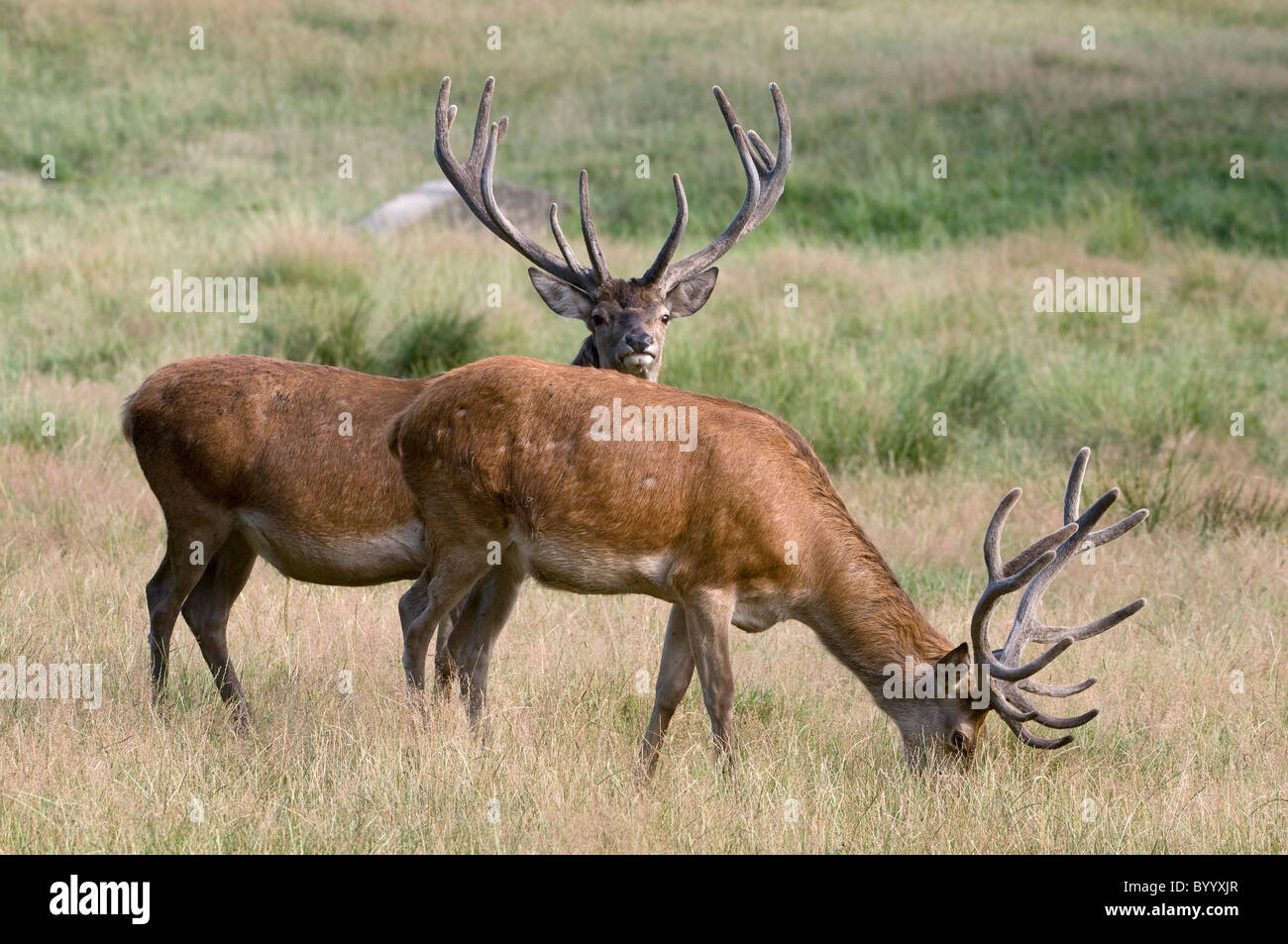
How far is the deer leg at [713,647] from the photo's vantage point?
5207mm

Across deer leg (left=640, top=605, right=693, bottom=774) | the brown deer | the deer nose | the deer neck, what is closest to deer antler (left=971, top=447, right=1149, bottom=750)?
the deer neck

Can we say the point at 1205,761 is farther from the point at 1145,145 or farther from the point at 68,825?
the point at 1145,145

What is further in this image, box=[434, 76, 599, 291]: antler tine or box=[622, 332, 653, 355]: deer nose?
box=[434, 76, 599, 291]: antler tine

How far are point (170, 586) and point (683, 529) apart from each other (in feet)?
6.50

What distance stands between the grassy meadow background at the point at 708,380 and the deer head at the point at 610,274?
1218mm

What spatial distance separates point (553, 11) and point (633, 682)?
3056 centimetres

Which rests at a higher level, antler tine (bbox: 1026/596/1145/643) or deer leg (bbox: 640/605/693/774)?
antler tine (bbox: 1026/596/1145/643)

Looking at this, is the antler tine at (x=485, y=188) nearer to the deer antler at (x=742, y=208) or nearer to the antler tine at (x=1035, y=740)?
the deer antler at (x=742, y=208)

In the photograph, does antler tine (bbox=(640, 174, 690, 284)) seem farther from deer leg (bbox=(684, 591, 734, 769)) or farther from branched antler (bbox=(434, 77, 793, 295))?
deer leg (bbox=(684, 591, 734, 769))

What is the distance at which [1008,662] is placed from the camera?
5.15m

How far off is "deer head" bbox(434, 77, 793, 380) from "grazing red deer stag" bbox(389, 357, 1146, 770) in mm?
1514

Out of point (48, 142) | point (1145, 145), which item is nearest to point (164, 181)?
point (48, 142)

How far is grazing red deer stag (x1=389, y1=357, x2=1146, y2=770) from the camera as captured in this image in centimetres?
521

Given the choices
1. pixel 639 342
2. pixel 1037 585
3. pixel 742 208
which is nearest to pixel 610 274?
pixel 742 208
